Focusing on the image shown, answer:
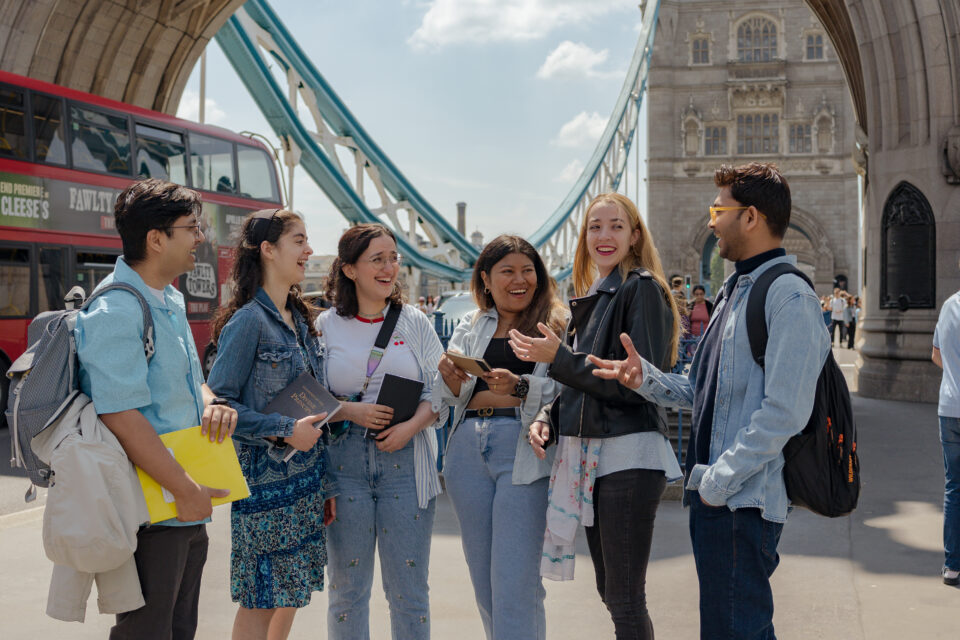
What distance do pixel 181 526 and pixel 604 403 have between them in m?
1.16

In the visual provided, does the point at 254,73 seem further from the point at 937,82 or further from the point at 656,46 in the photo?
the point at 656,46

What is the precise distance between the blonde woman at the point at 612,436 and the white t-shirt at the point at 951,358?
6.38 ft

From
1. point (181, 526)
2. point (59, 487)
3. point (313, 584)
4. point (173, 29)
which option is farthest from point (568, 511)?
point (173, 29)

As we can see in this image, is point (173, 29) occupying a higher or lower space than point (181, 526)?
higher

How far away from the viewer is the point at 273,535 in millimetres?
2492

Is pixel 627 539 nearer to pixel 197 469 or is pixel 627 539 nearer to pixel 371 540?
pixel 371 540

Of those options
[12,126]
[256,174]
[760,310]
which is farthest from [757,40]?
[760,310]

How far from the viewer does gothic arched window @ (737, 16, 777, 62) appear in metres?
40.1

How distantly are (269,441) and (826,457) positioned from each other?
1.54 meters

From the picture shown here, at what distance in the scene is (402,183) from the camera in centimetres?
2786

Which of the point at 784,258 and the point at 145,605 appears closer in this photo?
the point at 145,605

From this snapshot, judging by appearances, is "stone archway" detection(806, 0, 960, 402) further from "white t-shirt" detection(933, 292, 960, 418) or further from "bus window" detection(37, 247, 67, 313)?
"bus window" detection(37, 247, 67, 313)

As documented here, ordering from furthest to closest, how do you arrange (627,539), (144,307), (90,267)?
(90,267) → (627,539) → (144,307)

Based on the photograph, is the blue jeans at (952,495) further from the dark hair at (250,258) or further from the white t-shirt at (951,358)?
the dark hair at (250,258)
